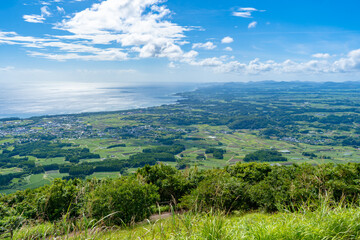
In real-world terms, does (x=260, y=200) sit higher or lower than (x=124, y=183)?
lower

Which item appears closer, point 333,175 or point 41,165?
point 333,175

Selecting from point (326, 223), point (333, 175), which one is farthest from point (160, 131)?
point (326, 223)

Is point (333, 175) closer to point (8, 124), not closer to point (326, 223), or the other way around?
point (326, 223)

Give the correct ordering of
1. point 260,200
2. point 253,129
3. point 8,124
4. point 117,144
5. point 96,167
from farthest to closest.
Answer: point 253,129 → point 8,124 → point 117,144 → point 96,167 → point 260,200

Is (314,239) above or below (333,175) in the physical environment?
above

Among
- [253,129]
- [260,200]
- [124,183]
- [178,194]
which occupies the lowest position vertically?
[253,129]

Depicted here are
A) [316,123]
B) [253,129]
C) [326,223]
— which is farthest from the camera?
[316,123]

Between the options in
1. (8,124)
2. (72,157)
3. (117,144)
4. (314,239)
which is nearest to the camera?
(314,239)

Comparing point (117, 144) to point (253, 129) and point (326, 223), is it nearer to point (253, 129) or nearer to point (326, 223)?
point (253, 129)

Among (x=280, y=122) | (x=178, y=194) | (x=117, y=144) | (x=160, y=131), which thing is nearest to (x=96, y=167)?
(x=117, y=144)
